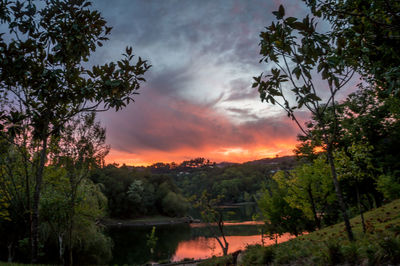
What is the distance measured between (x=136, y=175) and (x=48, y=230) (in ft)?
252

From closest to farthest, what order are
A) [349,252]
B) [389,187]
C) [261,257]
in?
[349,252] → [261,257] → [389,187]

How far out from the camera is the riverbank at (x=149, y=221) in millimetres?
69188

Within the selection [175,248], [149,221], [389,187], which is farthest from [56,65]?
[149,221]

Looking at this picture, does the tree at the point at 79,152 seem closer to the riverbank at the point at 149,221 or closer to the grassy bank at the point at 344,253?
the grassy bank at the point at 344,253

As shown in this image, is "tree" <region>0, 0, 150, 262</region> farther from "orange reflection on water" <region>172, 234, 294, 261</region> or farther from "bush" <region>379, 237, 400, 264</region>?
"orange reflection on water" <region>172, 234, 294, 261</region>

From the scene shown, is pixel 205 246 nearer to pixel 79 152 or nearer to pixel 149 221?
pixel 79 152

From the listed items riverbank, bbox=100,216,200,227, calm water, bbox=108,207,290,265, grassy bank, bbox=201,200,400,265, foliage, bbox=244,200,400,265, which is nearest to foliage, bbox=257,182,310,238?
calm water, bbox=108,207,290,265

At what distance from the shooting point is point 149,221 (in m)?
74.2

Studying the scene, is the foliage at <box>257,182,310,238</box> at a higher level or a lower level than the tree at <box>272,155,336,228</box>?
lower

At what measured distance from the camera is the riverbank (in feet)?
227

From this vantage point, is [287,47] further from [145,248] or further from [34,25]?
[145,248]

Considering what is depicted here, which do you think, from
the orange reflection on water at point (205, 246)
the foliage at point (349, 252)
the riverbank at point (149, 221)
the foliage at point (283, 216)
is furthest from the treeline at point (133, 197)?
the foliage at point (349, 252)

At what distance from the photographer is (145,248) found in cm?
→ 3659

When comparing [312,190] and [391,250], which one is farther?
[312,190]
